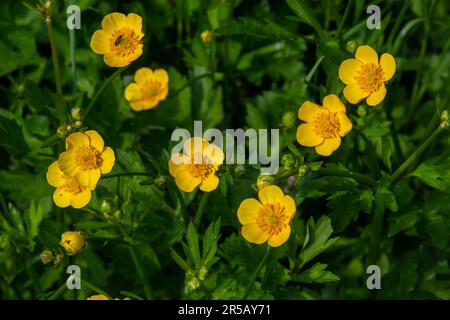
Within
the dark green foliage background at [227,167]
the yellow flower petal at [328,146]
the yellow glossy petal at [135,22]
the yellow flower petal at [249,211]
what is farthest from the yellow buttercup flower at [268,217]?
the yellow glossy petal at [135,22]

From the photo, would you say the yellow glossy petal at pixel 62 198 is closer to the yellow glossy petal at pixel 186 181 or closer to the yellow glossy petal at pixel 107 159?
the yellow glossy petal at pixel 107 159

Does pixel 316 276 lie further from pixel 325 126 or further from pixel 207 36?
pixel 207 36

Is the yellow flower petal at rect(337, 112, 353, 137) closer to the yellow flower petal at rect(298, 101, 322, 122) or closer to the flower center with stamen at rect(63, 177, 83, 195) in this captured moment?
the yellow flower petal at rect(298, 101, 322, 122)

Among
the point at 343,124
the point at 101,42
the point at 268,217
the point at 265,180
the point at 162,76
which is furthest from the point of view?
the point at 162,76

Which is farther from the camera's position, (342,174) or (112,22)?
(112,22)

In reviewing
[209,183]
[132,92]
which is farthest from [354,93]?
[132,92]
